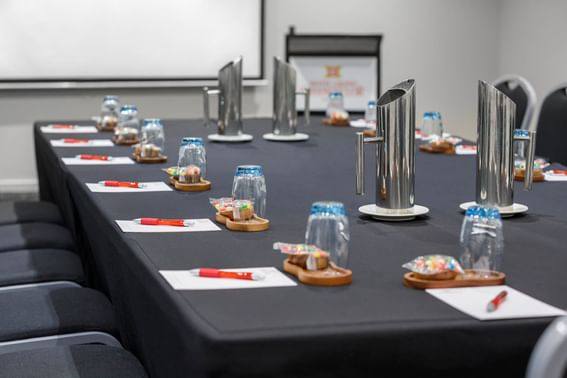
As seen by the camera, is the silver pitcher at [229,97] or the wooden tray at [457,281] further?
the silver pitcher at [229,97]

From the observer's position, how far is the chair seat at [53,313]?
7.52ft

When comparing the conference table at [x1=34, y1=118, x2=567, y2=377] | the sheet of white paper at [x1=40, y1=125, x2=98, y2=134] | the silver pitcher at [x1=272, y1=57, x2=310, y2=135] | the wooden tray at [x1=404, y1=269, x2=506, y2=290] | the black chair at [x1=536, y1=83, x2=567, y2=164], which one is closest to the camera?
the conference table at [x1=34, y1=118, x2=567, y2=377]

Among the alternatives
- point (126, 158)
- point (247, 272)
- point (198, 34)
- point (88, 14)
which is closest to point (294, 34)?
point (198, 34)

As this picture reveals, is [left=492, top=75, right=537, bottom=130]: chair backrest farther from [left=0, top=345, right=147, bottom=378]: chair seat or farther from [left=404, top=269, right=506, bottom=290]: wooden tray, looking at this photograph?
Result: [left=404, top=269, right=506, bottom=290]: wooden tray

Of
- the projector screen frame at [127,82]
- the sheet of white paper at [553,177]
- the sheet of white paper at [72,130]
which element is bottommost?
the sheet of white paper at [553,177]

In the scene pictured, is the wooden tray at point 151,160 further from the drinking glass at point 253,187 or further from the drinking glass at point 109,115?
the drinking glass at point 109,115

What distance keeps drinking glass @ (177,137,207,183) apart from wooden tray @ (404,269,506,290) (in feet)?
3.77

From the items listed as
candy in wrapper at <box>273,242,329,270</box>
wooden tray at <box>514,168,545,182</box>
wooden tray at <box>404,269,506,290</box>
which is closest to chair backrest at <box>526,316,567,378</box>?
wooden tray at <box>404,269,506,290</box>

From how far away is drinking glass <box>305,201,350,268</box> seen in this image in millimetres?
1609

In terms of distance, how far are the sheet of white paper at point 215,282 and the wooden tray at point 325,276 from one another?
0.02m

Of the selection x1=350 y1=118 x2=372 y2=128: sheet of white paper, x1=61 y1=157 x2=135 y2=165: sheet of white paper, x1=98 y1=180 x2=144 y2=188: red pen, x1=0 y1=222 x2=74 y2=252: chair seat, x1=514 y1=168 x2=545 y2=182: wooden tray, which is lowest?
x1=0 y1=222 x2=74 y2=252: chair seat

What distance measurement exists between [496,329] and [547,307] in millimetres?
123

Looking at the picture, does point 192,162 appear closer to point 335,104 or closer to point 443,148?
point 443,148

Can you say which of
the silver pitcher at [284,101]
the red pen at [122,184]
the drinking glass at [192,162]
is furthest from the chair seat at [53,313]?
the silver pitcher at [284,101]
